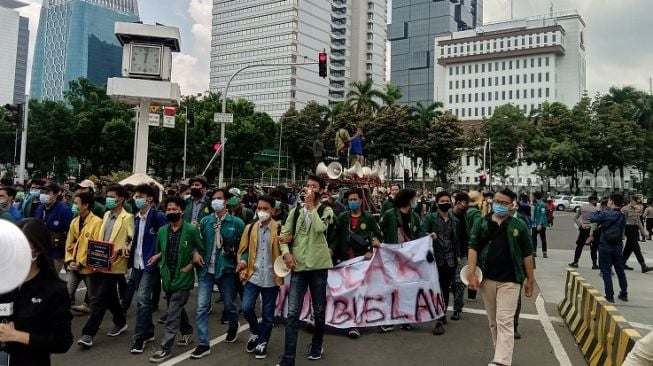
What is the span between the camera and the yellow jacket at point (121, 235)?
6.38m

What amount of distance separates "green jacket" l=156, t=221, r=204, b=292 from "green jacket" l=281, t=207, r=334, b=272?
1035 millimetres

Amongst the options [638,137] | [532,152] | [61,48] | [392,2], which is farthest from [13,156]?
[392,2]

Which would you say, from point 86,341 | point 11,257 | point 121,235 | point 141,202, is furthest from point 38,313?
point 121,235

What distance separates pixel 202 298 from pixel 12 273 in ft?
12.3

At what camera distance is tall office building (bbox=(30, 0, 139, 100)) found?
110 meters

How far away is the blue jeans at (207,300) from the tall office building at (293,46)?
9594 centimetres

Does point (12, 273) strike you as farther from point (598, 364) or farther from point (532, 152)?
point (532, 152)

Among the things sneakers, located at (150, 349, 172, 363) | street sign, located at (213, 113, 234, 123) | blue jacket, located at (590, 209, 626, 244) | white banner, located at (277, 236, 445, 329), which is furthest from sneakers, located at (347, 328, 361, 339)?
street sign, located at (213, 113, 234, 123)

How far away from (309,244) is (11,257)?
360 cm

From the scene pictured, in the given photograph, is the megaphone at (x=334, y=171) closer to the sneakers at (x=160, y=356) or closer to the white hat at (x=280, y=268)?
the white hat at (x=280, y=268)

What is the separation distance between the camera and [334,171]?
11.7m

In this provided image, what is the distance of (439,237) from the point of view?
7539mm

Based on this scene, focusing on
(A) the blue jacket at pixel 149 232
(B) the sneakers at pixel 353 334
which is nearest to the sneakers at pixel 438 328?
(B) the sneakers at pixel 353 334

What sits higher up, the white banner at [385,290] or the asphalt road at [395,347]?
the white banner at [385,290]
